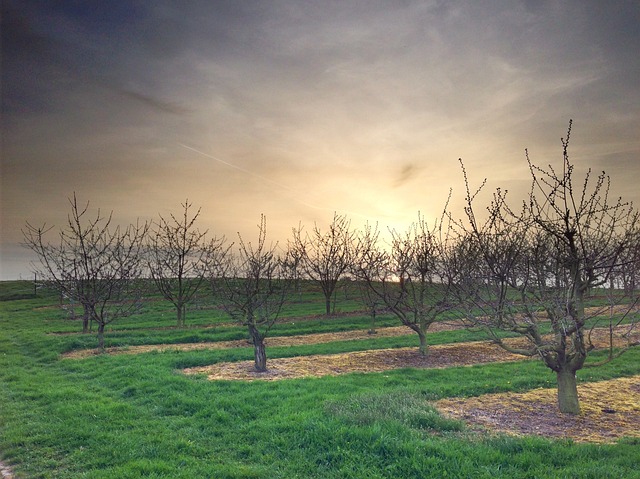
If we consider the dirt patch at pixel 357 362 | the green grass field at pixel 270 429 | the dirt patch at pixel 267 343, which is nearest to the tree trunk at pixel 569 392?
the green grass field at pixel 270 429

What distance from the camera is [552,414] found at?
9070 millimetres

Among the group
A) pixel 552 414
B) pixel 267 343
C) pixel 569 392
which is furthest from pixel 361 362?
pixel 569 392

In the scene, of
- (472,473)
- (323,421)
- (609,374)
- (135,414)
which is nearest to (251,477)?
(323,421)

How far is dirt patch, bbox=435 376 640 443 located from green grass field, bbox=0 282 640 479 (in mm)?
617

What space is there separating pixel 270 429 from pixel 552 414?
18.9 ft

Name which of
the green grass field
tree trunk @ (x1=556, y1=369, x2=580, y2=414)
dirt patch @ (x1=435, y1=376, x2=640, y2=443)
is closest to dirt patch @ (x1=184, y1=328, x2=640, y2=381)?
the green grass field

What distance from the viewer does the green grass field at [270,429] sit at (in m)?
6.48

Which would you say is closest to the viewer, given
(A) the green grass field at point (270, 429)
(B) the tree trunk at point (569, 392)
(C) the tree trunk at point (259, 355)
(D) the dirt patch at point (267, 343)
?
(A) the green grass field at point (270, 429)

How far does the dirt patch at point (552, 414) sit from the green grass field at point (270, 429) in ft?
2.02

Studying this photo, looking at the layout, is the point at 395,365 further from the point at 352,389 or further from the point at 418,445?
the point at 418,445

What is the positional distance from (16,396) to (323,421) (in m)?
8.50

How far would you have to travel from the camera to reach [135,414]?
9398mm

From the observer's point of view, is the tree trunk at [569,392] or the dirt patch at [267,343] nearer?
the tree trunk at [569,392]

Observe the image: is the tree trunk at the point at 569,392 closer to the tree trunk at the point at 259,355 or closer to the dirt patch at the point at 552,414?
the dirt patch at the point at 552,414
